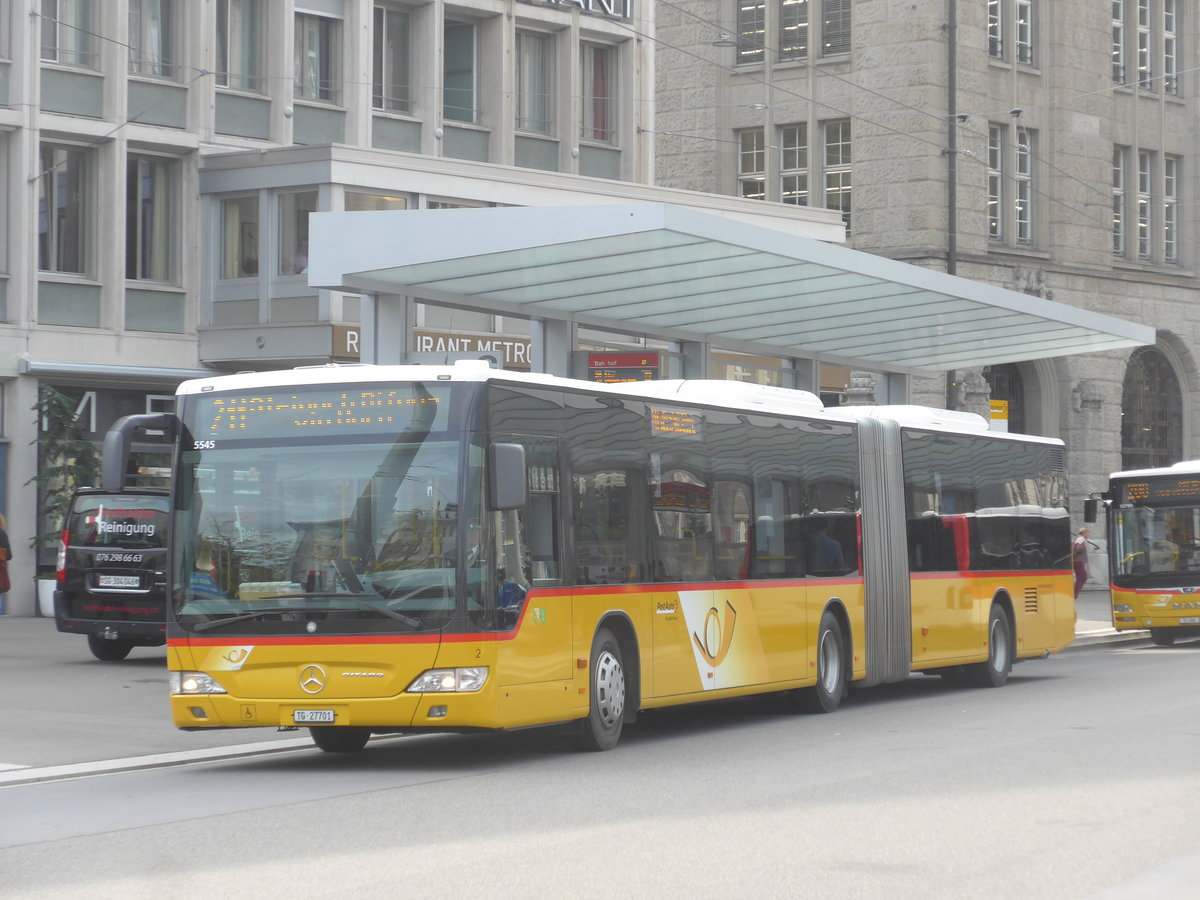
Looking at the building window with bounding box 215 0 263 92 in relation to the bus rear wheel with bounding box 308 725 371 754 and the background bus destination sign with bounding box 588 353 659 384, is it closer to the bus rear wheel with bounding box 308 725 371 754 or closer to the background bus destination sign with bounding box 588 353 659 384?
the background bus destination sign with bounding box 588 353 659 384

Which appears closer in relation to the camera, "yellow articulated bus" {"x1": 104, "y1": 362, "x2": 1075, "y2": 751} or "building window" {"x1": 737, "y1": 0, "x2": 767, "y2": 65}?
"yellow articulated bus" {"x1": 104, "y1": 362, "x2": 1075, "y2": 751}

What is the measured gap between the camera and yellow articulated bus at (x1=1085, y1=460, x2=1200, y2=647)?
1203 inches

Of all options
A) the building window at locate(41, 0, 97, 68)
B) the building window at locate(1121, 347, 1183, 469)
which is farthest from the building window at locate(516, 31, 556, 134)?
the building window at locate(1121, 347, 1183, 469)

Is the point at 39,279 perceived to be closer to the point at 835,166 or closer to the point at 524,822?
the point at 835,166

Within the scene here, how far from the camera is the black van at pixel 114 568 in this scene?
72.8 feet

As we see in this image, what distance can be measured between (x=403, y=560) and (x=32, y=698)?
703 centimetres

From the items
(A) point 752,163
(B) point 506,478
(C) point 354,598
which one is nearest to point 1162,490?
(A) point 752,163

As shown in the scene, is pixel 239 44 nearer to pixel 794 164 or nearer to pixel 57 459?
pixel 57 459

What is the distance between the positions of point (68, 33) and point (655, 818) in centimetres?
2437

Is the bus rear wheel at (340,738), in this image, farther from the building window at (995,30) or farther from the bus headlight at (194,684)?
the building window at (995,30)

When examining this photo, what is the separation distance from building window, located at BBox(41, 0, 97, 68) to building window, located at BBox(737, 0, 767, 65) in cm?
1866

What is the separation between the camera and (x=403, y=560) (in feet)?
41.2

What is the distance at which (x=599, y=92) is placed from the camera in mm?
38938

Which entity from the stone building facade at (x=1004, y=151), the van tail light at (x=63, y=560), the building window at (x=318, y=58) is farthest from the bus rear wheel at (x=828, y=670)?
the stone building facade at (x=1004, y=151)
